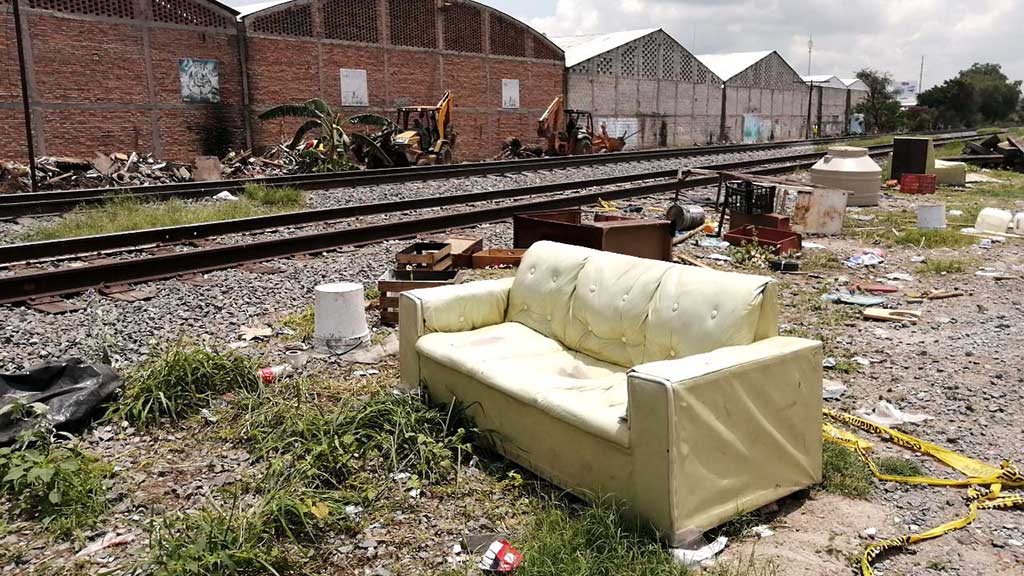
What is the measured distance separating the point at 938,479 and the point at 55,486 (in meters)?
4.20

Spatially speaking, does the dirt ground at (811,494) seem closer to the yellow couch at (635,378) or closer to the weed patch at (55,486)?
the weed patch at (55,486)

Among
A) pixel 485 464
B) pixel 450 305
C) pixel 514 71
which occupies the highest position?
pixel 514 71

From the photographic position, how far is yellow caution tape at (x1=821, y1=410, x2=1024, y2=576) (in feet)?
11.0

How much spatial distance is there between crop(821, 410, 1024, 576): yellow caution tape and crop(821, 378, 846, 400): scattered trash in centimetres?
37

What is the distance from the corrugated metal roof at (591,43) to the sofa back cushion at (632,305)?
107 feet

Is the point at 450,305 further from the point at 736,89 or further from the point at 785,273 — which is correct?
the point at 736,89

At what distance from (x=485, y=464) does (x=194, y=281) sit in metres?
5.08

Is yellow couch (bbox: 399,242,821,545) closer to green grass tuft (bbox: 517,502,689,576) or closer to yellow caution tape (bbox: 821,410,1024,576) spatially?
green grass tuft (bbox: 517,502,689,576)

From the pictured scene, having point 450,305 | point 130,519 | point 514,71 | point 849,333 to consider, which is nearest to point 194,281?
point 450,305

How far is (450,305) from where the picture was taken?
4789 millimetres

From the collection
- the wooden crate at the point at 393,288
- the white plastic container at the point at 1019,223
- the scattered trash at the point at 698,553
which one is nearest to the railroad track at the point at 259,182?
the wooden crate at the point at 393,288

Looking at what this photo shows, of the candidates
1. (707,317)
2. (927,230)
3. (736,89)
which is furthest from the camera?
(736,89)

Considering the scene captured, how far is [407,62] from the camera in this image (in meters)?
28.6

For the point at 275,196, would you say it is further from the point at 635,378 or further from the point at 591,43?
the point at 591,43
